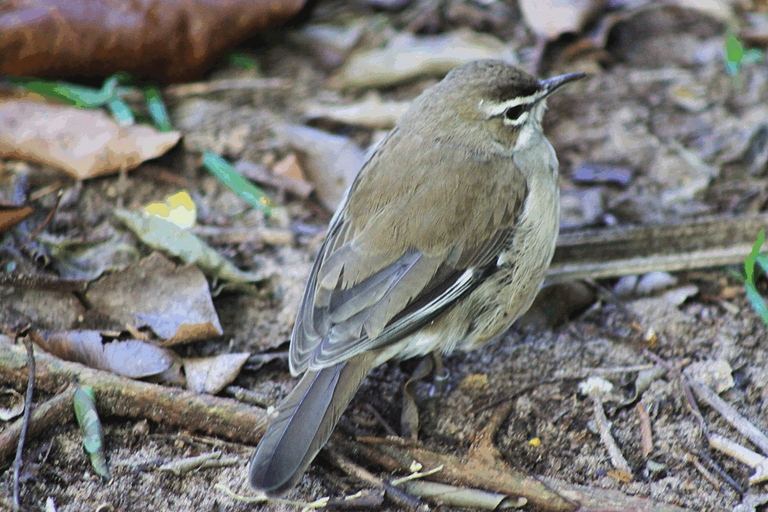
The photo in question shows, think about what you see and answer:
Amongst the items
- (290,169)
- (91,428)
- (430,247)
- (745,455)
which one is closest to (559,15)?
(290,169)

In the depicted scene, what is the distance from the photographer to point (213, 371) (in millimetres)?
3793

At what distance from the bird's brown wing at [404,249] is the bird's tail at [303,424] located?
121mm

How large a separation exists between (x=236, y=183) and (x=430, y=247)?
1.96 meters

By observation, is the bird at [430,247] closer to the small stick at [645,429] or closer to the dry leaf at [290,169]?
the small stick at [645,429]

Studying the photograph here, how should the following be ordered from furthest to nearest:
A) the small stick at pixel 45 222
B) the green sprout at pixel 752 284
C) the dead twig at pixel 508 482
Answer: the small stick at pixel 45 222
the green sprout at pixel 752 284
the dead twig at pixel 508 482

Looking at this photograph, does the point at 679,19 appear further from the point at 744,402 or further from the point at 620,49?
the point at 744,402

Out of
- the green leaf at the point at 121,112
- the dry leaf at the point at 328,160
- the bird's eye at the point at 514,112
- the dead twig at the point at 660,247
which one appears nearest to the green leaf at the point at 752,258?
the dead twig at the point at 660,247

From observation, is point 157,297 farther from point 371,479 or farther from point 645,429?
point 645,429

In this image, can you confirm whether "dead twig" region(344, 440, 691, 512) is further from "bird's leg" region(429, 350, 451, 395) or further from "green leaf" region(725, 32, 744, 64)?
"green leaf" region(725, 32, 744, 64)

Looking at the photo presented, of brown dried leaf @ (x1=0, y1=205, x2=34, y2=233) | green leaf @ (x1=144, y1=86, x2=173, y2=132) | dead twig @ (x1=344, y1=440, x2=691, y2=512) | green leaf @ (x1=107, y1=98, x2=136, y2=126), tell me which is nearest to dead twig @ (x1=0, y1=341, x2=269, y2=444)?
dead twig @ (x1=344, y1=440, x2=691, y2=512)

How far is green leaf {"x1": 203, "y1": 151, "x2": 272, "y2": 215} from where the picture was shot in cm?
504

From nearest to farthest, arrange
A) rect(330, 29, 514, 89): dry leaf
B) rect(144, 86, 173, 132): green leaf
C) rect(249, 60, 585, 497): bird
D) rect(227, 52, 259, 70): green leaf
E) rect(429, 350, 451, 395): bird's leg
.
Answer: rect(249, 60, 585, 497): bird → rect(429, 350, 451, 395): bird's leg → rect(144, 86, 173, 132): green leaf → rect(330, 29, 514, 89): dry leaf → rect(227, 52, 259, 70): green leaf

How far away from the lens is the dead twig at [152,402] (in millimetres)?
3537

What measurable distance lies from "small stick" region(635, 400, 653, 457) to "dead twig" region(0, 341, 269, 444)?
5.99ft
